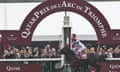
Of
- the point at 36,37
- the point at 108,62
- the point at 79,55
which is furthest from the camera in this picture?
the point at 36,37

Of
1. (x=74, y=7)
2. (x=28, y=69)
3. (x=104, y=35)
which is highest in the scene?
(x=74, y=7)

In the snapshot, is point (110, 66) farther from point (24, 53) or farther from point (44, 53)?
point (24, 53)

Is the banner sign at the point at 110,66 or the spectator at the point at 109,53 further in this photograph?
the spectator at the point at 109,53

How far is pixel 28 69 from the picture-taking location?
1143cm

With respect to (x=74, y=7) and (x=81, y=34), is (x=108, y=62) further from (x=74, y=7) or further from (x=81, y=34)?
(x=81, y=34)

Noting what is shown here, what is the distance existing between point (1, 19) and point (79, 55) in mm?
6067

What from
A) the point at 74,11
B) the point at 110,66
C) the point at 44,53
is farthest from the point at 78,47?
the point at 74,11

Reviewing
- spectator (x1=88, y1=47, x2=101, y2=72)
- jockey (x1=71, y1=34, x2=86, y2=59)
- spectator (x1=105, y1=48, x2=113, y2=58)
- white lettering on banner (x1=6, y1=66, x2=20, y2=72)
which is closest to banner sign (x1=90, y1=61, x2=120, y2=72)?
spectator (x1=105, y1=48, x2=113, y2=58)

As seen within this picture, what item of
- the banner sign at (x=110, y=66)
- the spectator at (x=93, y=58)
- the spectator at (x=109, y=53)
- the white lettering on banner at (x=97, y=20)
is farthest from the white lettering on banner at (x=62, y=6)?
the spectator at (x=93, y=58)

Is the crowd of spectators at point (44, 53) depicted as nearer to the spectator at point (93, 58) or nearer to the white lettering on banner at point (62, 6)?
the white lettering on banner at point (62, 6)

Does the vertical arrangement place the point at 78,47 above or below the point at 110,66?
above

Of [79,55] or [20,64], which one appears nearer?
[79,55]

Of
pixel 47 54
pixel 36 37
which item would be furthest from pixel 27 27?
pixel 36 37

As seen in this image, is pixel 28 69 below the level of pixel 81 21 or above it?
below
